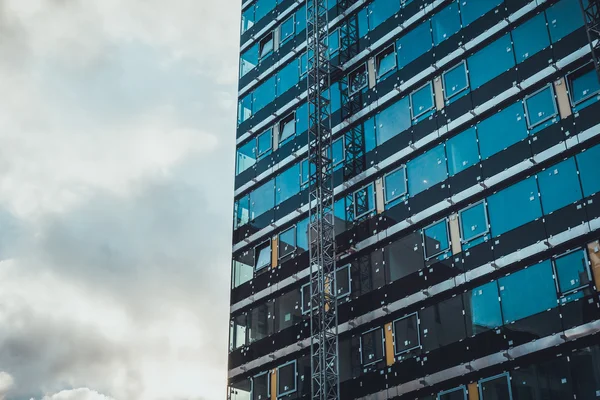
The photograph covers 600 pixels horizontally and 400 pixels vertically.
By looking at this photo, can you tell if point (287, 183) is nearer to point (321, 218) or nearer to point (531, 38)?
point (321, 218)

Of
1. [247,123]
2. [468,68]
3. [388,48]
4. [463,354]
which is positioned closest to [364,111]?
[388,48]

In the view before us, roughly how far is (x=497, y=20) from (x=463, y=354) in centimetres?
1746

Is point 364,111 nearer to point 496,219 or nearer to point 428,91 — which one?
point 428,91

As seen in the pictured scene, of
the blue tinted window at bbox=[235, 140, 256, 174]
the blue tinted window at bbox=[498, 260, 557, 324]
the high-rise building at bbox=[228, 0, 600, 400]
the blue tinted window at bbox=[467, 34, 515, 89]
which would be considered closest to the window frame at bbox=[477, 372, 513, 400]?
the high-rise building at bbox=[228, 0, 600, 400]

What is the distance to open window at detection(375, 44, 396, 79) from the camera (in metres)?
52.8

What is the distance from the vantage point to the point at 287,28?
63.2m

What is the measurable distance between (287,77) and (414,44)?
40.1 feet

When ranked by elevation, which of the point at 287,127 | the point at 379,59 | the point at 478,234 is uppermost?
the point at 379,59

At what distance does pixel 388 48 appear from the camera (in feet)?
175

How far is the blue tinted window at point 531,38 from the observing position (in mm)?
44000

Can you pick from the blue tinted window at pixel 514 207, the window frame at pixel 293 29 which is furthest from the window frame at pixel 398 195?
the window frame at pixel 293 29

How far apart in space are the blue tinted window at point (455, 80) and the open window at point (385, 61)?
4851 millimetres

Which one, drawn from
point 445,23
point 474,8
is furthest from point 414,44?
point 474,8

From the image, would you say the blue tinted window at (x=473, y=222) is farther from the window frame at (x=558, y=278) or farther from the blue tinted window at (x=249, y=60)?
the blue tinted window at (x=249, y=60)
